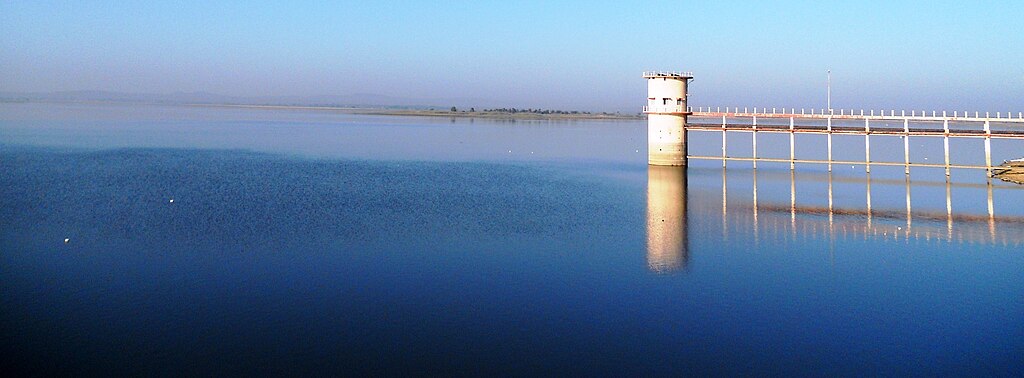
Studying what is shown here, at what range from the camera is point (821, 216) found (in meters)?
25.5

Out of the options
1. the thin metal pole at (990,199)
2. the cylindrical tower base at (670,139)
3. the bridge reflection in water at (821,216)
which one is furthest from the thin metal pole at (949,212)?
the cylindrical tower base at (670,139)

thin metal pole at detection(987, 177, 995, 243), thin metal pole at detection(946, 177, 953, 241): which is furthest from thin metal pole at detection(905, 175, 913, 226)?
thin metal pole at detection(987, 177, 995, 243)

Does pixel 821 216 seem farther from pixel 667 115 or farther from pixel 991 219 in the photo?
pixel 667 115

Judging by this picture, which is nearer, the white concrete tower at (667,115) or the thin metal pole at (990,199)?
the thin metal pole at (990,199)

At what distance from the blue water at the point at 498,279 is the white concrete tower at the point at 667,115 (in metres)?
7.79

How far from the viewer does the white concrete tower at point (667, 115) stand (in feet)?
128

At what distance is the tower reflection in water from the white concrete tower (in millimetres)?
1009

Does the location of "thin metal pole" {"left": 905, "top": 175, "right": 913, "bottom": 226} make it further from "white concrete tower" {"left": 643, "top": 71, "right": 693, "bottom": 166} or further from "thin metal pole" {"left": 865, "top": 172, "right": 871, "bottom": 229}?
"white concrete tower" {"left": 643, "top": 71, "right": 693, "bottom": 166}

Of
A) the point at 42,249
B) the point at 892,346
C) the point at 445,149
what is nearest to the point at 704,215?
the point at 892,346

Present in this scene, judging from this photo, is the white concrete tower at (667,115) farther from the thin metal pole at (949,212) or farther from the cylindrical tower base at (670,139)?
the thin metal pole at (949,212)

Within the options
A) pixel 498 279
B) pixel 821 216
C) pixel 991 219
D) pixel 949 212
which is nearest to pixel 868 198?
pixel 949 212

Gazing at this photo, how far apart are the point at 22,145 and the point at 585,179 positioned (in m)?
34.6

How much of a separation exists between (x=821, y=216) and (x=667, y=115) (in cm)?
1434

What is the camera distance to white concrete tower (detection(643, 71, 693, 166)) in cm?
3900
